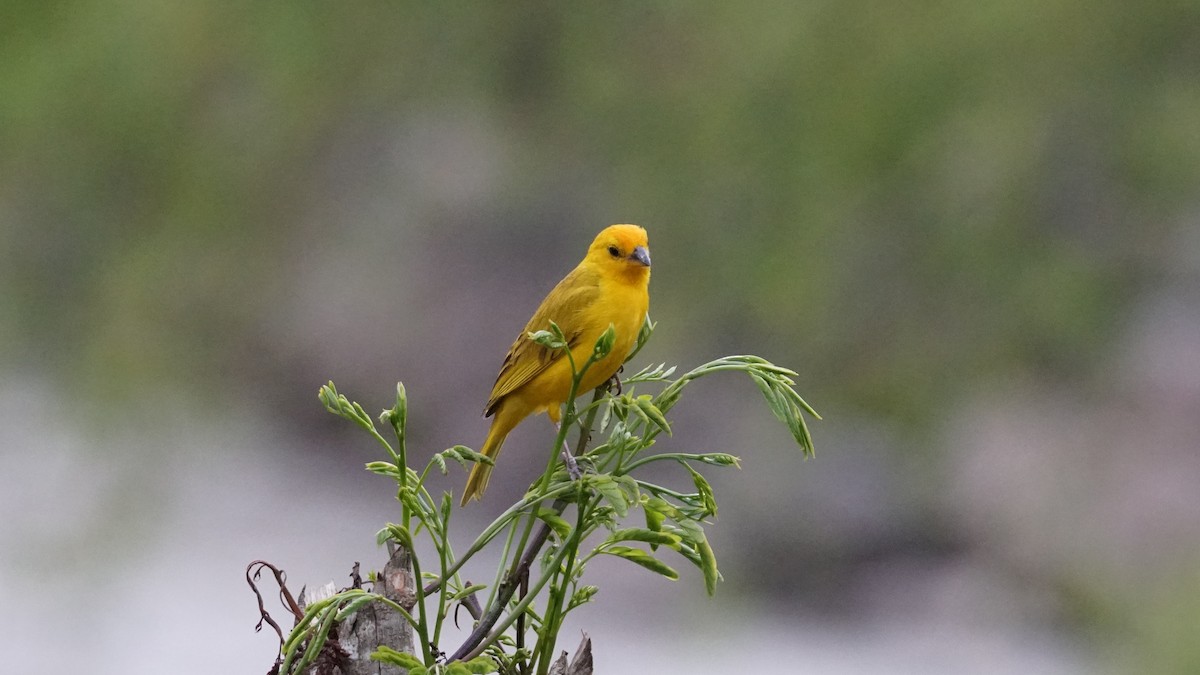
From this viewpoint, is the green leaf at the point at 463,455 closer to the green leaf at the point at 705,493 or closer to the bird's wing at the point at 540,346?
the green leaf at the point at 705,493

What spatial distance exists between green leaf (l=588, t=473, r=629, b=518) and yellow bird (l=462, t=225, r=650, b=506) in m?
0.64

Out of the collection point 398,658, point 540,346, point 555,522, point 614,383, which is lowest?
point 398,658

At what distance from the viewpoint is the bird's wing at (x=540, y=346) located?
1.45 m

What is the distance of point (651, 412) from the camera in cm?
77

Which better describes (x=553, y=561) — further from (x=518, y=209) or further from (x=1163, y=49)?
(x=1163, y=49)

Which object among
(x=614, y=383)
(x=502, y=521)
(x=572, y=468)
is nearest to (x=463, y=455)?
(x=502, y=521)

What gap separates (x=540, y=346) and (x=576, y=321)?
0.06m

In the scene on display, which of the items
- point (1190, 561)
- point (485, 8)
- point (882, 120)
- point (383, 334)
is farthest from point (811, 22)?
point (1190, 561)

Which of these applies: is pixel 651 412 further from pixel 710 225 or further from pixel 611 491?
pixel 710 225

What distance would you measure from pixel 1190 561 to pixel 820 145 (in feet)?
4.68

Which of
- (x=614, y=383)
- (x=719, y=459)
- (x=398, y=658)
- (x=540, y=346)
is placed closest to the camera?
(x=398, y=658)

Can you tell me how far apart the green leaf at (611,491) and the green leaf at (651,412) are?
0.05 meters

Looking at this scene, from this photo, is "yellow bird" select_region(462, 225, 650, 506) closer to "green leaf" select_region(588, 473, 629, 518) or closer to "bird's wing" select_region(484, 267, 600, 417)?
"bird's wing" select_region(484, 267, 600, 417)

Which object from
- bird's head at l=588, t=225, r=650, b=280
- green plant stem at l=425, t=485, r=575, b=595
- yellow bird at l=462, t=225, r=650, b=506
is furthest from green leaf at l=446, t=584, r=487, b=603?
bird's head at l=588, t=225, r=650, b=280
